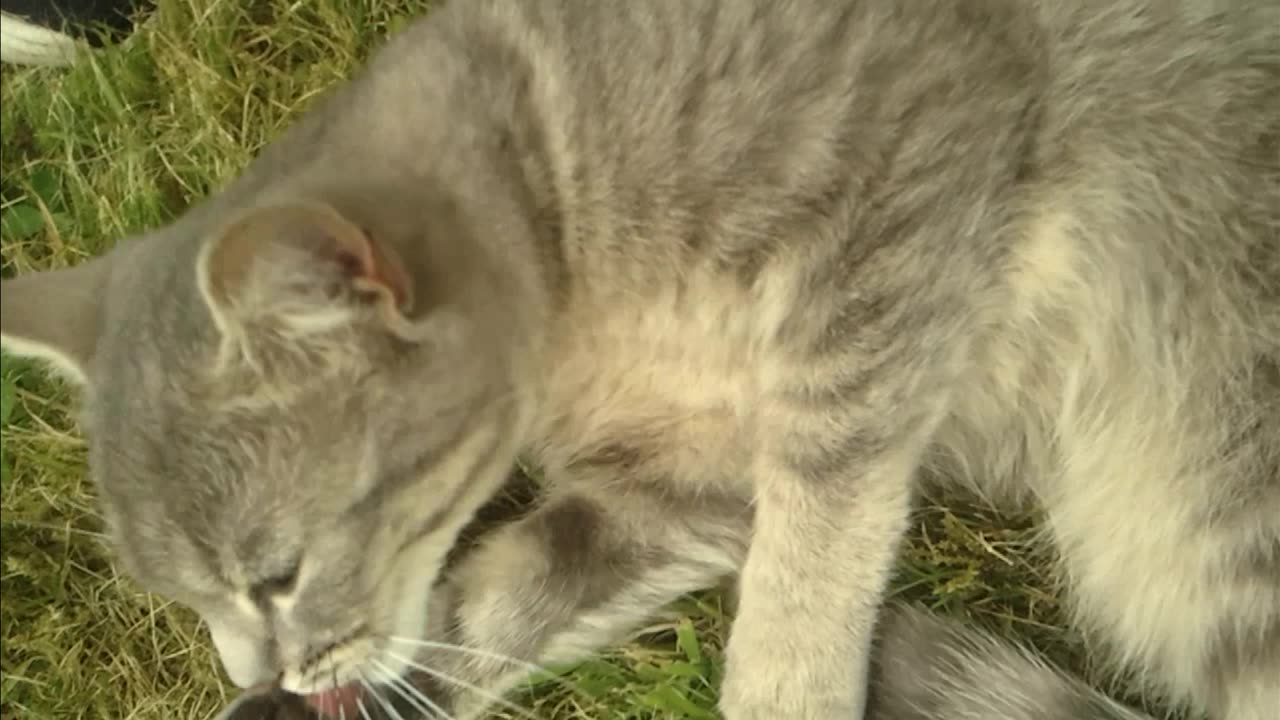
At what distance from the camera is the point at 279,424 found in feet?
3.93

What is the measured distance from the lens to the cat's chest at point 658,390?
1.39m

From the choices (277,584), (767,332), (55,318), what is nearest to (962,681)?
(767,332)

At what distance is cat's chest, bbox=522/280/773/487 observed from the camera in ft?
4.58

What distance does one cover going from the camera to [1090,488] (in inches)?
59.6

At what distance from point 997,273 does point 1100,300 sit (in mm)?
133

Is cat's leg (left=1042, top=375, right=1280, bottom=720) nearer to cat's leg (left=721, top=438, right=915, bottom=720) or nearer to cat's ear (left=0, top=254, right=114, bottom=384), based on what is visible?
cat's leg (left=721, top=438, right=915, bottom=720)

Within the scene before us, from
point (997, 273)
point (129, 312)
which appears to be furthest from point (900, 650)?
point (129, 312)

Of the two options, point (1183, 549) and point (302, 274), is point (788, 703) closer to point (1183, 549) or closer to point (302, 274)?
point (1183, 549)

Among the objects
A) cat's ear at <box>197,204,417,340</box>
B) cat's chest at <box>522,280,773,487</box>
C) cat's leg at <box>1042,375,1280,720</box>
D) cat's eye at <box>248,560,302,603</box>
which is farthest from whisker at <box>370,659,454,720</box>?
cat's leg at <box>1042,375,1280,720</box>

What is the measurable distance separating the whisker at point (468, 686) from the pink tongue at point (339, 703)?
0.22ft

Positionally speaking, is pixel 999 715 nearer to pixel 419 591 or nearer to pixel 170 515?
pixel 419 591

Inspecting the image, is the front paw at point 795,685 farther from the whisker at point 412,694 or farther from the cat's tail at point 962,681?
the whisker at point 412,694

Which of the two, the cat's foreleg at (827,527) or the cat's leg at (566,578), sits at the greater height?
the cat's foreleg at (827,527)

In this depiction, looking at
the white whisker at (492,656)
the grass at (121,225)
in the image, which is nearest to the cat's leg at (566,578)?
the white whisker at (492,656)
